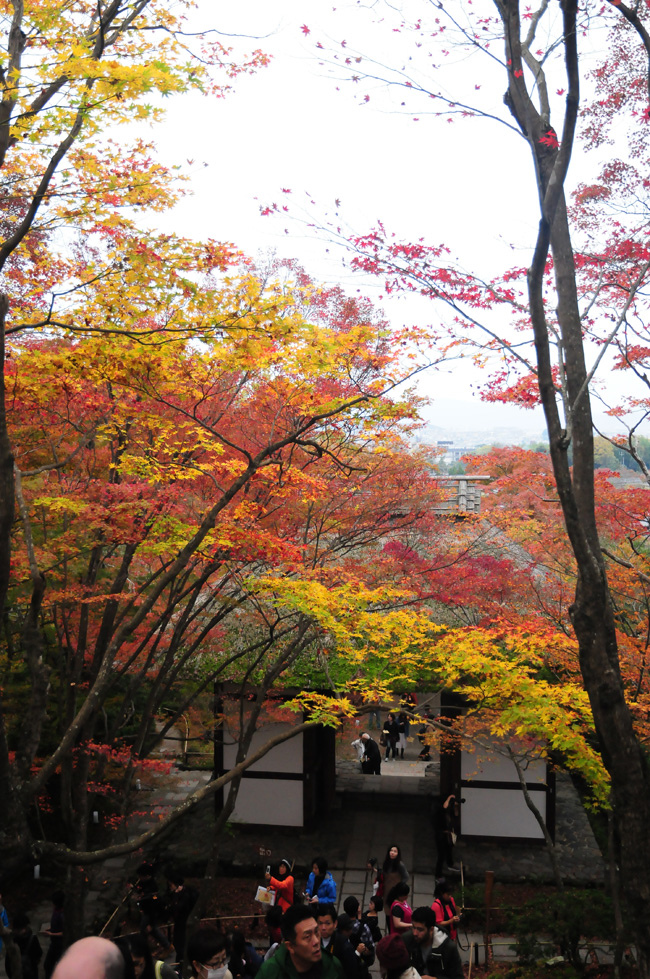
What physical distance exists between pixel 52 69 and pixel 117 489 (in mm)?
4690

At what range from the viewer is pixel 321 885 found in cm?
925

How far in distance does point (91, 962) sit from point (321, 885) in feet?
24.5

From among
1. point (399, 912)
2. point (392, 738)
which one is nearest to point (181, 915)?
point (399, 912)

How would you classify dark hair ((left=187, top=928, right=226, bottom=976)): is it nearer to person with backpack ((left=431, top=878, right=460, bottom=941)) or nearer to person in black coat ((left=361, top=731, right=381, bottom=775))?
person with backpack ((left=431, top=878, right=460, bottom=941))

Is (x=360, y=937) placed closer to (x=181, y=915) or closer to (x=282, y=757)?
(x=181, y=915)

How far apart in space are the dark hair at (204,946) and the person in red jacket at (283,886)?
4.53 metres

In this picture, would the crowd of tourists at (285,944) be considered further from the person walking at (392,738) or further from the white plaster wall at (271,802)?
the person walking at (392,738)

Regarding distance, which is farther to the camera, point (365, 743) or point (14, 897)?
point (365, 743)

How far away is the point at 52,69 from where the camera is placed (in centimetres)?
545

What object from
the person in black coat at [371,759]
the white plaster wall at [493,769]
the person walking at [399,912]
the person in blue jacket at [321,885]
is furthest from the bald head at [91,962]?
the person in black coat at [371,759]

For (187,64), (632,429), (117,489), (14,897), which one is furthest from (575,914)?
(187,64)

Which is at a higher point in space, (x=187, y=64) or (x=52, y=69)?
(x=187, y=64)

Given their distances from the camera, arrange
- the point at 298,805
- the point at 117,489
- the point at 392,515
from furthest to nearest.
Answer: the point at 298,805 < the point at 392,515 < the point at 117,489

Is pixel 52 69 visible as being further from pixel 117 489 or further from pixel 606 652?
pixel 606 652
